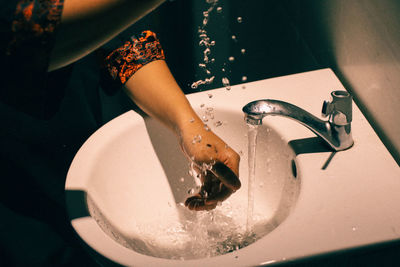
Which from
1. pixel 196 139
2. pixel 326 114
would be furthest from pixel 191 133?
pixel 326 114

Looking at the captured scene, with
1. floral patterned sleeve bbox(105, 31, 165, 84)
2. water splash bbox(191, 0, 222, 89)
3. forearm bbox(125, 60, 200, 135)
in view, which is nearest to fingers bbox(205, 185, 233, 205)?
forearm bbox(125, 60, 200, 135)

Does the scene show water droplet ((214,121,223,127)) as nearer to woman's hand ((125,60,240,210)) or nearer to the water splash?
woman's hand ((125,60,240,210))

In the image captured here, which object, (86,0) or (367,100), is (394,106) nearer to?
(367,100)

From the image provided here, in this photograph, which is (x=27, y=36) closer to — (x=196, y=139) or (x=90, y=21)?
(x=90, y=21)

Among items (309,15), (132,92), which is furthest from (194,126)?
(309,15)

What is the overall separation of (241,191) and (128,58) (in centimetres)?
34

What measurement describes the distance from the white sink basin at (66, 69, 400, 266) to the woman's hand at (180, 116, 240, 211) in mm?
81

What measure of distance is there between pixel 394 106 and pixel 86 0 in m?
0.46

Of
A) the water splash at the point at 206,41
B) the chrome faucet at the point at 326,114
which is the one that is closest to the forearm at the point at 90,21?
the chrome faucet at the point at 326,114

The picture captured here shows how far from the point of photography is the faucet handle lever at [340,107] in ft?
1.86

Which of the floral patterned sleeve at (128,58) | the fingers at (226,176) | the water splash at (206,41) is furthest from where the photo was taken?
the water splash at (206,41)

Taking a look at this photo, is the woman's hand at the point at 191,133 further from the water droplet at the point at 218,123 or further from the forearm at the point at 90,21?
the forearm at the point at 90,21

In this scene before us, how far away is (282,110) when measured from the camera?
546 mm

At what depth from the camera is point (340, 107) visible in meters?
0.57
